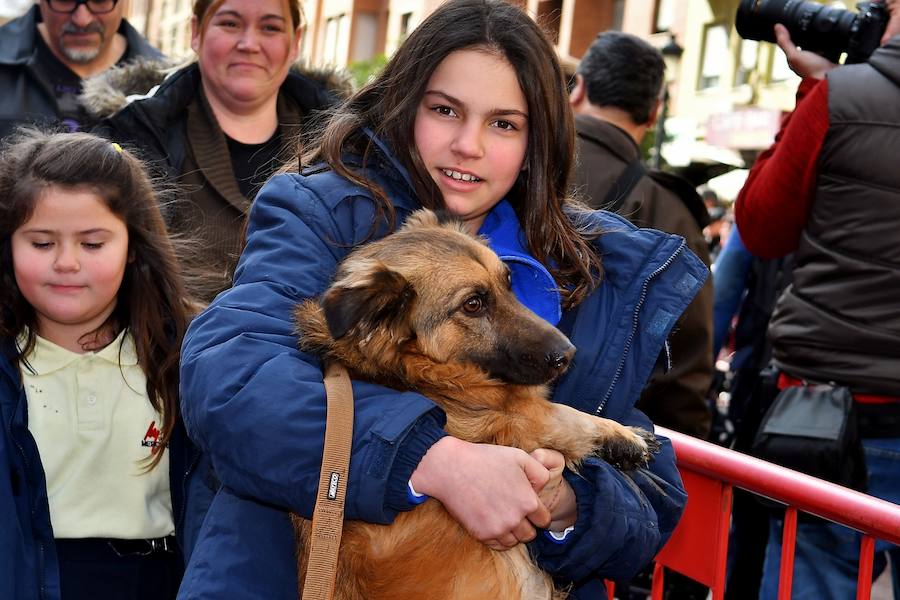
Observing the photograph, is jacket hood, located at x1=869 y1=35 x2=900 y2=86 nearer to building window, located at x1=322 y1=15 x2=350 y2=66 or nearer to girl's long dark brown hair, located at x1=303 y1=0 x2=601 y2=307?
girl's long dark brown hair, located at x1=303 y1=0 x2=601 y2=307

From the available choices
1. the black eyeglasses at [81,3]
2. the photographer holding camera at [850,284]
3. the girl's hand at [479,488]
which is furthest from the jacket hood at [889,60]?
the black eyeglasses at [81,3]

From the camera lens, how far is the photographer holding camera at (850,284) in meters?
4.15

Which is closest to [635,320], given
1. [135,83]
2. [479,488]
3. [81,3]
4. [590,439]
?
[590,439]

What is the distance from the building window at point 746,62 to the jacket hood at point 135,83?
25.1 metres

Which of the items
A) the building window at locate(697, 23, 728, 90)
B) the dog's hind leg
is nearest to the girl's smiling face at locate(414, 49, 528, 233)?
the dog's hind leg

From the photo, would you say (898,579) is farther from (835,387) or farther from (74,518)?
(74,518)

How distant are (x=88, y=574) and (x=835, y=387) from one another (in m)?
3.00

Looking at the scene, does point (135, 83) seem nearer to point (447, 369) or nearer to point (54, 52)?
point (54, 52)

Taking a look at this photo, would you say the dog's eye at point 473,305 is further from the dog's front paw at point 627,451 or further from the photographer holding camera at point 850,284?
the photographer holding camera at point 850,284

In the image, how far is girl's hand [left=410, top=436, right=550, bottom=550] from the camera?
7.68 feet

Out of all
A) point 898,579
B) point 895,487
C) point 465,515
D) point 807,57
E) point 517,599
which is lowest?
point 898,579

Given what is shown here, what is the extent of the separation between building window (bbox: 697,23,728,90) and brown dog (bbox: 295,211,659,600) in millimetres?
28522

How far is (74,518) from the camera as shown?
3.29 meters

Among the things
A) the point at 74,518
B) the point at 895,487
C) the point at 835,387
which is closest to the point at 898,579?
the point at 895,487
